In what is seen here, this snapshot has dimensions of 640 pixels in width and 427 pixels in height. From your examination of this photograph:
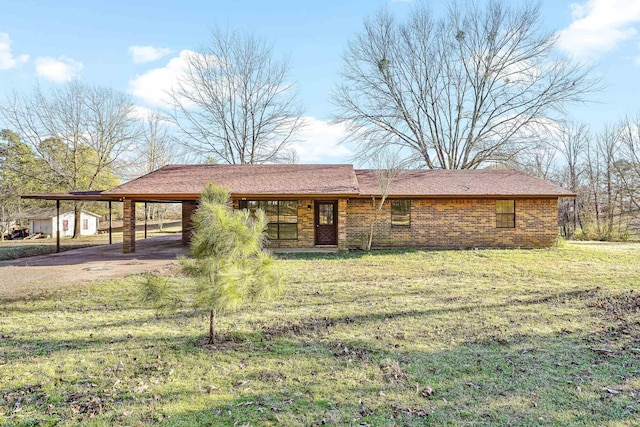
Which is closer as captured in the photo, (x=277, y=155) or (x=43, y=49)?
(x=43, y=49)

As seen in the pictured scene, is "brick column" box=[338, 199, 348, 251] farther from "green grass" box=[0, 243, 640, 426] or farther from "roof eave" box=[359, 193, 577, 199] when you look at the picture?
"green grass" box=[0, 243, 640, 426]

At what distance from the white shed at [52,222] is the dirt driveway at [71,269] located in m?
17.0

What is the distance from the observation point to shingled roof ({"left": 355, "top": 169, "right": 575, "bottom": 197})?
1416 centimetres


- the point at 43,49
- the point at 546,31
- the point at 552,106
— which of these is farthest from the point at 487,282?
the point at 546,31

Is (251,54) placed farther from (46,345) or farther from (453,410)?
(453,410)

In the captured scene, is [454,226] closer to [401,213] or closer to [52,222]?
[401,213]

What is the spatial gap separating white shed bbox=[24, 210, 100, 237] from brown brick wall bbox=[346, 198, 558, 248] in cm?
2333

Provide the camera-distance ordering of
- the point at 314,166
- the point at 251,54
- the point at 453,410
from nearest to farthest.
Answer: the point at 453,410 < the point at 314,166 < the point at 251,54

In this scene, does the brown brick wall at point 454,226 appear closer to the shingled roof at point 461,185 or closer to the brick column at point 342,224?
the shingled roof at point 461,185

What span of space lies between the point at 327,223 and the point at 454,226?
5.26 m

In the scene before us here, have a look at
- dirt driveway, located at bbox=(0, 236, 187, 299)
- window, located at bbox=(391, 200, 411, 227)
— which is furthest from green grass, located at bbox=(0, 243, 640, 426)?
window, located at bbox=(391, 200, 411, 227)

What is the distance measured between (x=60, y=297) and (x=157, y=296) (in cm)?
426

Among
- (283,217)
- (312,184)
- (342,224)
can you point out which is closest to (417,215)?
(342,224)

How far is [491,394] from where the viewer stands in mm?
3375
